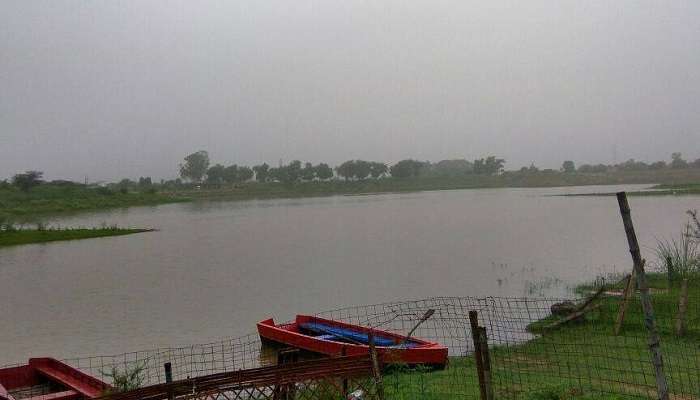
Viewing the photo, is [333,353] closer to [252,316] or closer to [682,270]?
[252,316]

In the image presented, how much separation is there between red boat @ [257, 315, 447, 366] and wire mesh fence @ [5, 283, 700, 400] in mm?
238

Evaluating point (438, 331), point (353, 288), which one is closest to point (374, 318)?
point (438, 331)

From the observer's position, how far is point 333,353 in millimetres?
8828

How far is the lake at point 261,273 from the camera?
13.3m

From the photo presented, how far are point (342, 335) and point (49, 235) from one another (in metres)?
30.4

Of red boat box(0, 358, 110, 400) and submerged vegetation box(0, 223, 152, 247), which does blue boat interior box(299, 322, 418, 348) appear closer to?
red boat box(0, 358, 110, 400)

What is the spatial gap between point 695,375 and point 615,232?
2161 cm

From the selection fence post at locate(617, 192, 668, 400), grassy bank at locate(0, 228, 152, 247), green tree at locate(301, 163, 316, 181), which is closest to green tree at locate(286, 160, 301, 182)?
green tree at locate(301, 163, 316, 181)

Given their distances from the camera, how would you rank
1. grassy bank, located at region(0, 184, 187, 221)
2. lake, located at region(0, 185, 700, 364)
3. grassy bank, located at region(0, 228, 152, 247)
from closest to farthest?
lake, located at region(0, 185, 700, 364) → grassy bank, located at region(0, 228, 152, 247) → grassy bank, located at region(0, 184, 187, 221)

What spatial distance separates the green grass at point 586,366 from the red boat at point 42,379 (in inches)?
161

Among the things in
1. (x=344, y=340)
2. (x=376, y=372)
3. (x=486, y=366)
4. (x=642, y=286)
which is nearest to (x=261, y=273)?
(x=344, y=340)

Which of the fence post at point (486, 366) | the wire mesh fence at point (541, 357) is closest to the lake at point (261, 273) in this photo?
the wire mesh fence at point (541, 357)

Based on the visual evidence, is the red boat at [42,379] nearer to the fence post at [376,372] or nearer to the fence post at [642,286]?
the fence post at [376,372]

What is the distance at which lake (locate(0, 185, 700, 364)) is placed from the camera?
523 inches
